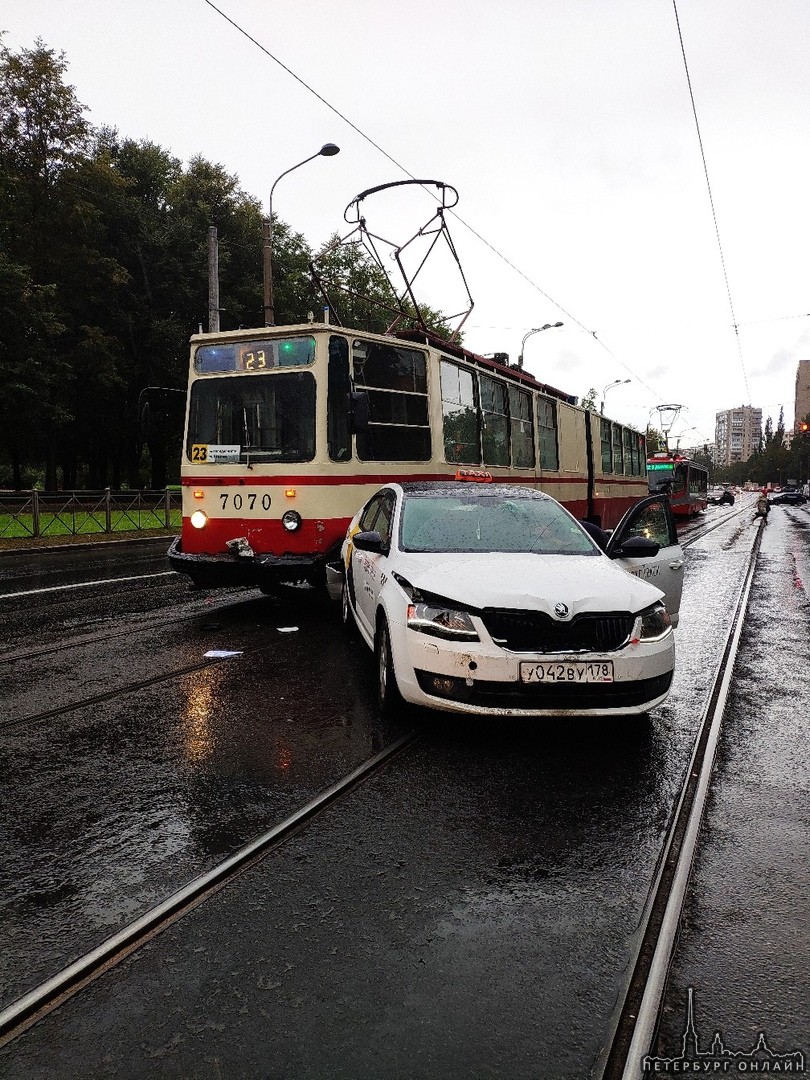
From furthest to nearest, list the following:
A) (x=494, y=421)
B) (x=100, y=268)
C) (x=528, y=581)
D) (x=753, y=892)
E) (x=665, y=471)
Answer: (x=665, y=471) → (x=100, y=268) → (x=494, y=421) → (x=528, y=581) → (x=753, y=892)

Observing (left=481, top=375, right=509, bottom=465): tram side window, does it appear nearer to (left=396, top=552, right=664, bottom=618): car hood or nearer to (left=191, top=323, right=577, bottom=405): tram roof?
(left=191, top=323, right=577, bottom=405): tram roof

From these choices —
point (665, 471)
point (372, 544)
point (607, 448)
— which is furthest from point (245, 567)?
point (665, 471)

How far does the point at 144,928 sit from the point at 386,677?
2643 millimetres

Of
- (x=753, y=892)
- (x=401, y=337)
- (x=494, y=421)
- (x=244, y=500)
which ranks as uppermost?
(x=401, y=337)

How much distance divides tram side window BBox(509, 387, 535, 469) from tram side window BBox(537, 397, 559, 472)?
1.47ft

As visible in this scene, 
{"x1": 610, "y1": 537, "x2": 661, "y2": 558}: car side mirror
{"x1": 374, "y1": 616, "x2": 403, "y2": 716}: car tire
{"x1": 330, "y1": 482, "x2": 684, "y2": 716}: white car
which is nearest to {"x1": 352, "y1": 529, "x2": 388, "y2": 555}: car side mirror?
{"x1": 330, "y1": 482, "x2": 684, "y2": 716}: white car

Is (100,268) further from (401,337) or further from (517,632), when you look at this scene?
(517,632)

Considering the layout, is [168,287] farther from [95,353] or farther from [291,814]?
[291,814]

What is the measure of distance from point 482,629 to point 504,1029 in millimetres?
2421

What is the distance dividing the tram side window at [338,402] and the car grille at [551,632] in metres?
4.91

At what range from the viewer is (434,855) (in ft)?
11.0

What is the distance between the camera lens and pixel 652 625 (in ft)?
15.5

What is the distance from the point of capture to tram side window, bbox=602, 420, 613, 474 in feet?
61.1

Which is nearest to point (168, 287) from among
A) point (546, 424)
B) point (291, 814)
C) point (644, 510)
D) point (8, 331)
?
point (8, 331)
